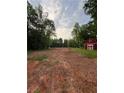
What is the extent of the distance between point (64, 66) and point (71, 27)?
10.5 inches

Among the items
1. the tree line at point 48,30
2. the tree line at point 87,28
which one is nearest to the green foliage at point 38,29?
the tree line at point 48,30

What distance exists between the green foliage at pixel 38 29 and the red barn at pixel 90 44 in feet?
0.78

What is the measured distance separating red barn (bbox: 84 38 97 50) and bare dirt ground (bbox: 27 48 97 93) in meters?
0.08

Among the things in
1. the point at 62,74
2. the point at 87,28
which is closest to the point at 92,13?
the point at 87,28

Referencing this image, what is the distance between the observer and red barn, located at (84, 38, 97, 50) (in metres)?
1.73

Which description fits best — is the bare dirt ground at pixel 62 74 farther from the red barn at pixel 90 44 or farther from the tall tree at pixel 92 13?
the tall tree at pixel 92 13

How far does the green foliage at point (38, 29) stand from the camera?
1.75m

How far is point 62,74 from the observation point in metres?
1.73

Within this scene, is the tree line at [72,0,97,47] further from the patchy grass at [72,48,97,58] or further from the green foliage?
the green foliage

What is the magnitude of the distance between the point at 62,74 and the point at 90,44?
27cm
